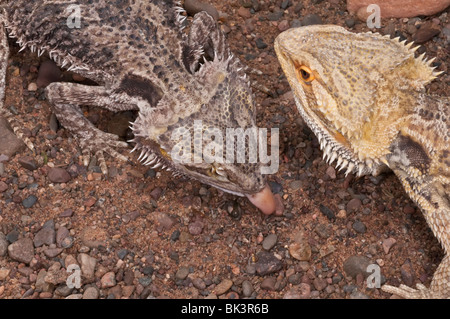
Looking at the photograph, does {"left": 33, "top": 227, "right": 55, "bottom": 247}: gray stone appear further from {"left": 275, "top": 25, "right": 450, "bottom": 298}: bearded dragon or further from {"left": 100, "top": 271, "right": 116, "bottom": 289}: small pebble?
{"left": 275, "top": 25, "right": 450, "bottom": 298}: bearded dragon

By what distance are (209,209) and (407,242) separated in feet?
4.88

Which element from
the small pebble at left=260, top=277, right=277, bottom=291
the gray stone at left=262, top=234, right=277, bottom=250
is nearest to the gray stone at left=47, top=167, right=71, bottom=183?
the gray stone at left=262, top=234, right=277, bottom=250

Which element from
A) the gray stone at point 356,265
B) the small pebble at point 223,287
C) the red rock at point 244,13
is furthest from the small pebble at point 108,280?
the red rock at point 244,13

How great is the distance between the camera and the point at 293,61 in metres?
4.35

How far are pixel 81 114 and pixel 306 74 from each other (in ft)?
6.48

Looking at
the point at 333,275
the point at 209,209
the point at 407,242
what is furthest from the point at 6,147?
the point at 407,242

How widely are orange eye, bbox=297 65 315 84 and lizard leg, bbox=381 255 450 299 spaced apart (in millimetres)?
1519

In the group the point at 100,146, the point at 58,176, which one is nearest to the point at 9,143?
the point at 58,176

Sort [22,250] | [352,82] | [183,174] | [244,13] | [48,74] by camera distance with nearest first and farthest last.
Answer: [352,82] → [22,250] → [183,174] → [48,74] → [244,13]

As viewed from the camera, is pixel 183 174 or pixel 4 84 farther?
pixel 4 84

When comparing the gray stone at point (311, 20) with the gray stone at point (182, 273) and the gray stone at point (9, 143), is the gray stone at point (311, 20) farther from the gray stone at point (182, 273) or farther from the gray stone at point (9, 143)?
the gray stone at point (9, 143)

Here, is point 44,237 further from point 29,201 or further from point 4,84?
point 4,84

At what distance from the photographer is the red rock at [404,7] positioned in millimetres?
5605

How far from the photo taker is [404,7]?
5656mm
